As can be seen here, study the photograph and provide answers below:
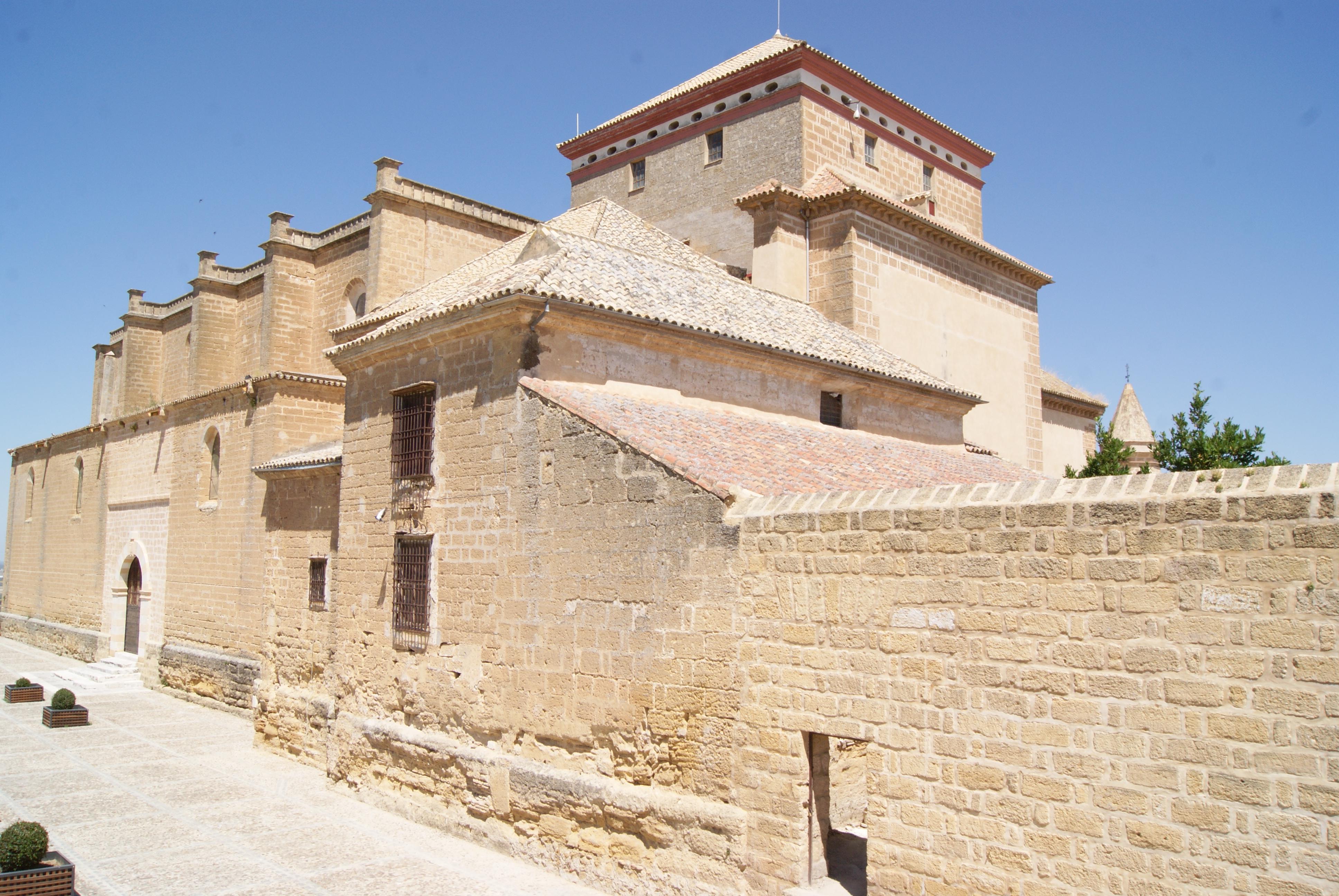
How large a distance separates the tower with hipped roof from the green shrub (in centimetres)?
1164

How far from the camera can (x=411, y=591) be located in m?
9.66

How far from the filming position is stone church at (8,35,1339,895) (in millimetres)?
4887

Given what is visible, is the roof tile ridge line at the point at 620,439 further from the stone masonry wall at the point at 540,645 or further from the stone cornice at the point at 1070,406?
the stone cornice at the point at 1070,406

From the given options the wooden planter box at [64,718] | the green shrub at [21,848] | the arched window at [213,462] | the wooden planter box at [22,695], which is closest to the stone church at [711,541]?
the arched window at [213,462]

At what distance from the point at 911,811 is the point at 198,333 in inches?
947

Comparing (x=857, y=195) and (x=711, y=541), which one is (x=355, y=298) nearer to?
(x=857, y=195)

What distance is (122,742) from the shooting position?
13969 millimetres

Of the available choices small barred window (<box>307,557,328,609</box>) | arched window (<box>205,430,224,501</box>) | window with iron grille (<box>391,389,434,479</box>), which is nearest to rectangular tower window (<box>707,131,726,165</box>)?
window with iron grille (<box>391,389,434,479</box>)

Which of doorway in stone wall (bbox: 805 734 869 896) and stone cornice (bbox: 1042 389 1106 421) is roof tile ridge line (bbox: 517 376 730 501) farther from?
stone cornice (bbox: 1042 389 1106 421)

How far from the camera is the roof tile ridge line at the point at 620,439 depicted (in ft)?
21.4

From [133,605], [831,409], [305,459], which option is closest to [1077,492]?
[831,409]

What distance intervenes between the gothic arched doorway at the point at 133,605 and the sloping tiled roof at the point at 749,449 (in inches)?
672

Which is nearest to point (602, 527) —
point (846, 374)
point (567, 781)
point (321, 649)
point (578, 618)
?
point (578, 618)

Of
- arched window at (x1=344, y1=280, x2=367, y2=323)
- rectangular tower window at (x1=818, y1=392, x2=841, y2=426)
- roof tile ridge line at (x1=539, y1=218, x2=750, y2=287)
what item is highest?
arched window at (x1=344, y1=280, x2=367, y2=323)
